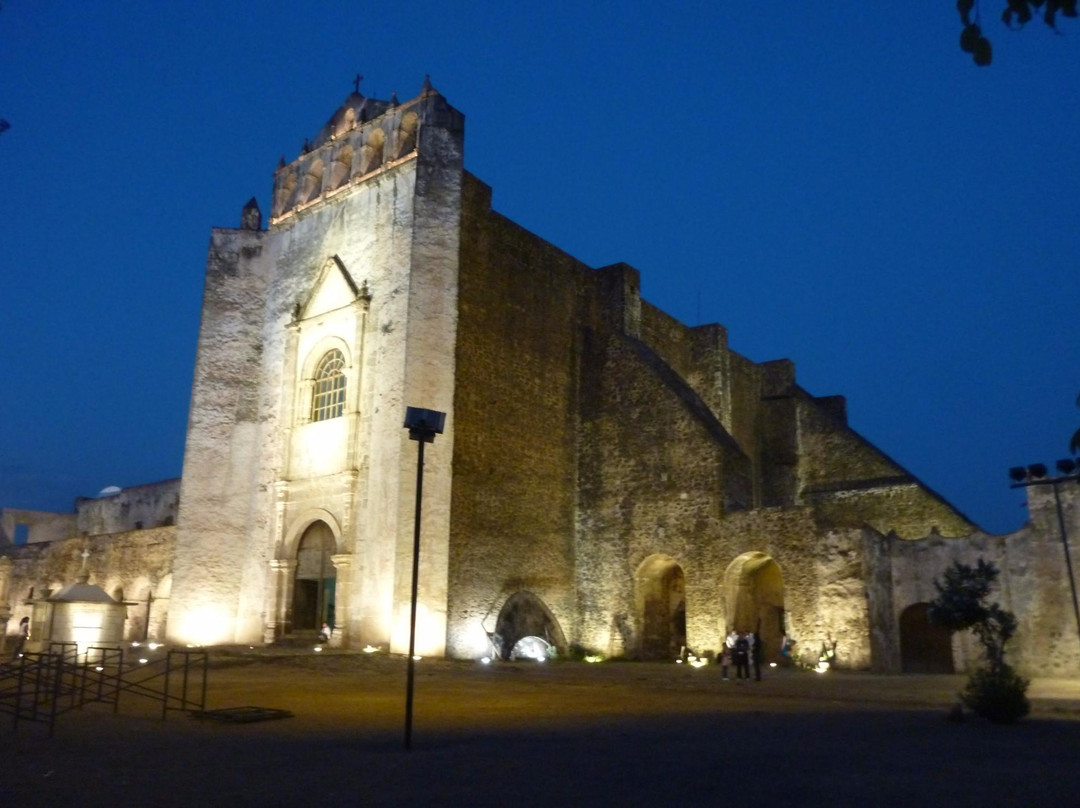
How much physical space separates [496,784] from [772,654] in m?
20.0

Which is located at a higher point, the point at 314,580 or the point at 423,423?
the point at 423,423

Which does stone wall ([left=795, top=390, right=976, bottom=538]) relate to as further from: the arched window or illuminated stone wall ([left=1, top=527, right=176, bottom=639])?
illuminated stone wall ([left=1, top=527, right=176, bottom=639])

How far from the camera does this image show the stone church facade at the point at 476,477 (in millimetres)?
19547

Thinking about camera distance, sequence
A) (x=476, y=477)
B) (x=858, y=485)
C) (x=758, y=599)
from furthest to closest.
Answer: (x=858, y=485)
(x=758, y=599)
(x=476, y=477)

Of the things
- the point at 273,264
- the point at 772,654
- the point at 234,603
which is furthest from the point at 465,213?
the point at 772,654

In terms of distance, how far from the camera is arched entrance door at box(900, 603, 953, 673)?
68.9 feet

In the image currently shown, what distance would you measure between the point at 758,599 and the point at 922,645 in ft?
15.2

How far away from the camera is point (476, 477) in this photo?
69.9 feet

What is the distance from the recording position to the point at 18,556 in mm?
33469

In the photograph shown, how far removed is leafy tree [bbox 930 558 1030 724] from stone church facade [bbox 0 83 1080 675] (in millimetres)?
7961

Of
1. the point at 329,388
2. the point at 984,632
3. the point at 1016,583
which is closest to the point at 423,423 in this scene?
the point at 984,632

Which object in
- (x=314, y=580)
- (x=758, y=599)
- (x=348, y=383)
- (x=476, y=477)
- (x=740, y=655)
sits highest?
(x=348, y=383)

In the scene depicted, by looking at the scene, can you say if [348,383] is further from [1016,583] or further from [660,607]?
[1016,583]

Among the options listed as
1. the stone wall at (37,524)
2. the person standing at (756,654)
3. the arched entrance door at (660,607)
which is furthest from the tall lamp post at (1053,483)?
the stone wall at (37,524)
